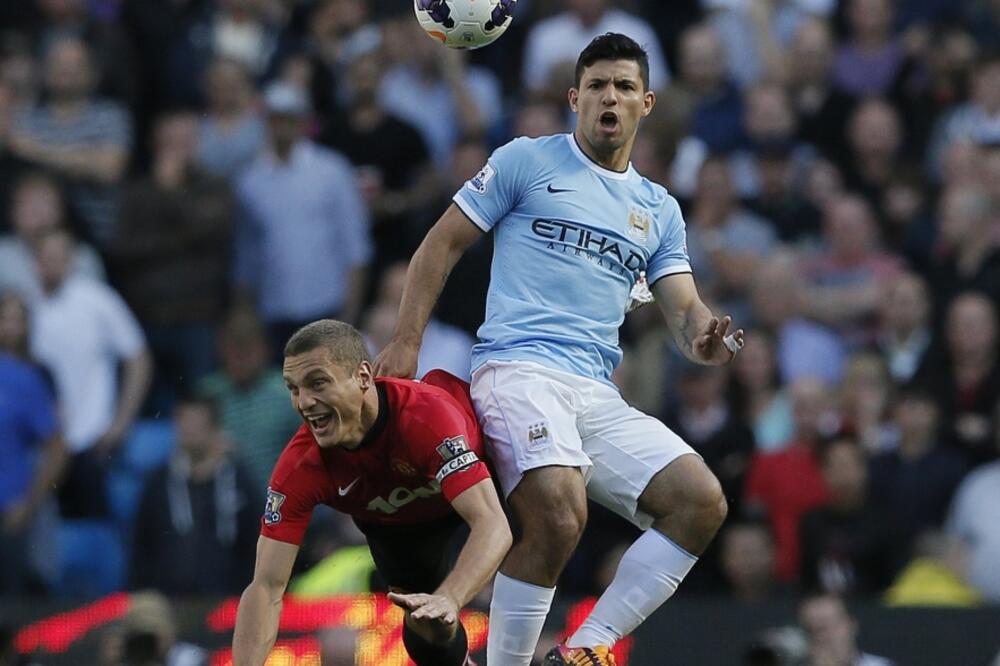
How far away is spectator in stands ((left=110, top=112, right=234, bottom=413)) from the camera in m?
14.7

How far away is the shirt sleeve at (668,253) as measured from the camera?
9.18 m

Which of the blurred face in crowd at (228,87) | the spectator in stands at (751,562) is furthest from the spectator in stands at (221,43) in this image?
the spectator in stands at (751,562)

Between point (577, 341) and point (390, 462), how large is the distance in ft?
3.06

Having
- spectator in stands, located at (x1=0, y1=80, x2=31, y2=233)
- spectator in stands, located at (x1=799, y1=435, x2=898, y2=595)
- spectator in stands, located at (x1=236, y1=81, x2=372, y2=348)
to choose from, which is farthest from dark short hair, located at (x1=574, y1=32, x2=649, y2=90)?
spectator in stands, located at (x1=0, y1=80, x2=31, y2=233)

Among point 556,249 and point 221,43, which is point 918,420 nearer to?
point 556,249

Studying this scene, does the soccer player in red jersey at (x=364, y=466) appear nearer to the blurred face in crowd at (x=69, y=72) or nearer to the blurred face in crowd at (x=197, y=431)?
the blurred face in crowd at (x=197, y=431)

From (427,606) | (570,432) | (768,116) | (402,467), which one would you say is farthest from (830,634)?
(427,606)

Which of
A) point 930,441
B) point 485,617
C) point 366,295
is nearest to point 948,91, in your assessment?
point 930,441

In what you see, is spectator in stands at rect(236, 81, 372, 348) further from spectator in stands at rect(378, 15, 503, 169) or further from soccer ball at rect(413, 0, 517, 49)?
soccer ball at rect(413, 0, 517, 49)

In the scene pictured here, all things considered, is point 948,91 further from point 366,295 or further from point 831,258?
point 366,295

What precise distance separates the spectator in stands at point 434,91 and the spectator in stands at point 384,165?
18cm

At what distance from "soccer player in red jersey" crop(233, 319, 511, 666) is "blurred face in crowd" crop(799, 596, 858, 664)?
3.38m

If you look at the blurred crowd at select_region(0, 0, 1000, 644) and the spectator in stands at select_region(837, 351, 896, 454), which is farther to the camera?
the spectator in stands at select_region(837, 351, 896, 454)

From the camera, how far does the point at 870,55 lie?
15.8 metres
